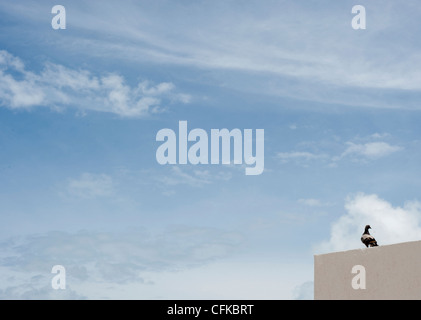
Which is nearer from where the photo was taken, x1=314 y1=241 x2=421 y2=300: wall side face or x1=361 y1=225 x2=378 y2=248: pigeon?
x1=314 y1=241 x2=421 y2=300: wall side face

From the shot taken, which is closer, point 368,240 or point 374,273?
point 374,273

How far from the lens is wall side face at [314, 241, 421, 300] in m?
19.2

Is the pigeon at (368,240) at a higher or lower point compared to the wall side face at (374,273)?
higher

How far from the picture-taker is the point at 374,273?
20.6 meters

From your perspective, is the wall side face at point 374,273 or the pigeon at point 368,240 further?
the pigeon at point 368,240

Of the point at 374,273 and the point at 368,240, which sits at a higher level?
the point at 368,240

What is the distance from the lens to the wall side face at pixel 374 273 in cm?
1923

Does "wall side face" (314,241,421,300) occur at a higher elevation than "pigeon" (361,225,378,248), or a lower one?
lower
